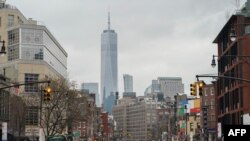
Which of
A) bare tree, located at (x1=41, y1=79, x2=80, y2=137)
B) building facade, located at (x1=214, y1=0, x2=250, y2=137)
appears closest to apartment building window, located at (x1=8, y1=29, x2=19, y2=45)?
bare tree, located at (x1=41, y1=79, x2=80, y2=137)

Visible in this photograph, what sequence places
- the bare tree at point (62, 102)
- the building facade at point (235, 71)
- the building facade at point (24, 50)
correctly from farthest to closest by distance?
the building facade at point (24, 50) → the building facade at point (235, 71) → the bare tree at point (62, 102)

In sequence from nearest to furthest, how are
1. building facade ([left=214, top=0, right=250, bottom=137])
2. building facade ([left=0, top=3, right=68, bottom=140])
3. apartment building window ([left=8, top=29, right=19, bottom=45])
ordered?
building facade ([left=214, top=0, right=250, bottom=137])
building facade ([left=0, top=3, right=68, bottom=140])
apartment building window ([left=8, top=29, right=19, bottom=45])

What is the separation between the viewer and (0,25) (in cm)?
11469

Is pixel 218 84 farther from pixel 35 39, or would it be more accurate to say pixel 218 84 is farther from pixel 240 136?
pixel 240 136

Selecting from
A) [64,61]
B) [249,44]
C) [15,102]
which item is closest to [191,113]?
[64,61]

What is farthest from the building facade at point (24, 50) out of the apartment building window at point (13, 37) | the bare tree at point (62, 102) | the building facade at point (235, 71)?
the building facade at point (235, 71)

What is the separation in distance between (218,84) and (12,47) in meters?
44.3

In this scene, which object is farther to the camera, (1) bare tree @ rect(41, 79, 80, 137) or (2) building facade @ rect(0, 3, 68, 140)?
(2) building facade @ rect(0, 3, 68, 140)

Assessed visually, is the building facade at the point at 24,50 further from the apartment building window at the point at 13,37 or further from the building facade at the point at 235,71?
the building facade at the point at 235,71

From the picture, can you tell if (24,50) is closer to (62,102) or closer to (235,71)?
(62,102)

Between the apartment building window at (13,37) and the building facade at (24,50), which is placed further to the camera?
the apartment building window at (13,37)

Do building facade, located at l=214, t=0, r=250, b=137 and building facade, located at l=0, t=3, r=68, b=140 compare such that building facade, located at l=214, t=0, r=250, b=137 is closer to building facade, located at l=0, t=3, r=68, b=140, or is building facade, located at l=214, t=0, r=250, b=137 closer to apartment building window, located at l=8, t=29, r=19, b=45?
building facade, located at l=0, t=3, r=68, b=140

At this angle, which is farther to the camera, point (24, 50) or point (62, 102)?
point (24, 50)

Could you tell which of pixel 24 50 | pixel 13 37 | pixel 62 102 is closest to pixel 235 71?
pixel 62 102
